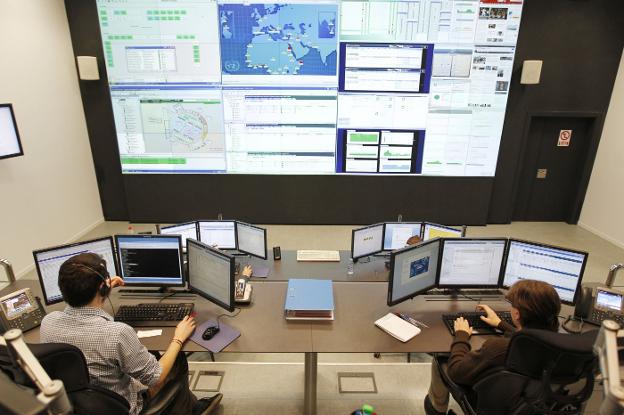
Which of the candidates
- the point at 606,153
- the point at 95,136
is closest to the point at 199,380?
the point at 95,136

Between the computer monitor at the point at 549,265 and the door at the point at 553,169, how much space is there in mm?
4186

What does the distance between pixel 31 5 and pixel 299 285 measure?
15.7 ft

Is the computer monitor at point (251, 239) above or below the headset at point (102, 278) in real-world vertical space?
below

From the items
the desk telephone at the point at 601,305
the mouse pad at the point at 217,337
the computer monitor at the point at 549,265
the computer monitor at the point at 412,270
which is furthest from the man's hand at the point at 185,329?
the desk telephone at the point at 601,305

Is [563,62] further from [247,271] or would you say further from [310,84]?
[247,271]

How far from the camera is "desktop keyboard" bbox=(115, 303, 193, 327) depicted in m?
2.22

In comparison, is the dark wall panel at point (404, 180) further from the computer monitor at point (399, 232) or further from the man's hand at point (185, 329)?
the man's hand at point (185, 329)

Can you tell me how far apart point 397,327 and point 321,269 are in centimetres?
98

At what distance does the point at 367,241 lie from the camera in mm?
3098

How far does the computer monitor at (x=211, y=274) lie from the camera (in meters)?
2.15

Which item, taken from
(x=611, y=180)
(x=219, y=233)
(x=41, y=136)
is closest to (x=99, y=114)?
(x=41, y=136)

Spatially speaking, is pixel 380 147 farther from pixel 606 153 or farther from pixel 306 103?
pixel 606 153

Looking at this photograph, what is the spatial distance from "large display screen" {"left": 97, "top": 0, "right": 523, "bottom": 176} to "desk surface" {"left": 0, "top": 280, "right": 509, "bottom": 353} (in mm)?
3164

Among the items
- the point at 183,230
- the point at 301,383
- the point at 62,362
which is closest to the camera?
the point at 62,362
